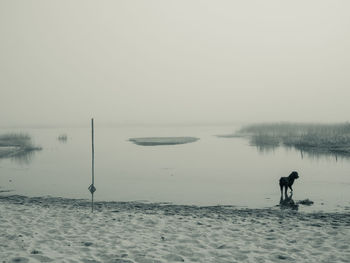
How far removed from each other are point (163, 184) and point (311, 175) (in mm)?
12433

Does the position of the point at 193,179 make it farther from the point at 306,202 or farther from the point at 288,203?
the point at 306,202

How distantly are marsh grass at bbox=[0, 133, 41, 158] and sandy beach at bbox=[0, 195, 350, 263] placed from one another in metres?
34.6

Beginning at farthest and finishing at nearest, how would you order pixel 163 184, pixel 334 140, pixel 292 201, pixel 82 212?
pixel 334 140, pixel 163 184, pixel 292 201, pixel 82 212

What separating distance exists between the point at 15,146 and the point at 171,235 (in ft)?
162

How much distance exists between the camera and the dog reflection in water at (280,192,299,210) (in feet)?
50.7

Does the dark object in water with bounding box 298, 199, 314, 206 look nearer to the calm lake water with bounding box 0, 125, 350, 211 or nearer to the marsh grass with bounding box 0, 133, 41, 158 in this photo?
the calm lake water with bounding box 0, 125, 350, 211

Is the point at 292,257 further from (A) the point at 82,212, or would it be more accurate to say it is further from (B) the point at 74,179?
(B) the point at 74,179

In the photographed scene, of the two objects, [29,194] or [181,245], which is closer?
[181,245]

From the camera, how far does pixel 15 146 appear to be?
172 ft

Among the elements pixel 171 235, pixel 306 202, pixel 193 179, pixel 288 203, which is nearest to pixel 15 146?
pixel 193 179

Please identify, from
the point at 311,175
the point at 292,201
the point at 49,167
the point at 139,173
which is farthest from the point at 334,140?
the point at 49,167

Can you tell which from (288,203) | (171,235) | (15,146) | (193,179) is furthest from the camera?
(15,146)

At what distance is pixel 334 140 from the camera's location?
1922 inches

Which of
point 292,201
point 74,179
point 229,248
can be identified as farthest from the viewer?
point 74,179
